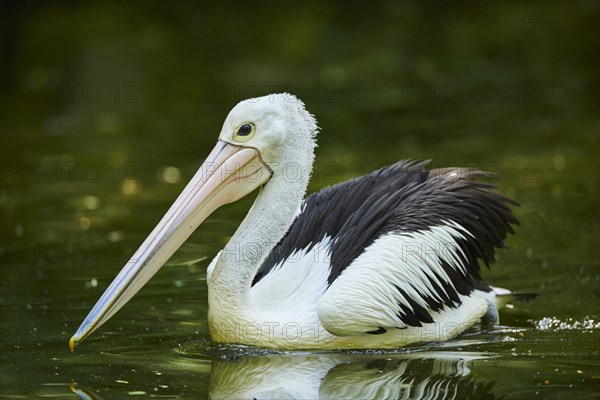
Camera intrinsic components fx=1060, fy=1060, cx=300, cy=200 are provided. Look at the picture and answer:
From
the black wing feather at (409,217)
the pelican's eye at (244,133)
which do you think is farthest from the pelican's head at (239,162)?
the black wing feather at (409,217)

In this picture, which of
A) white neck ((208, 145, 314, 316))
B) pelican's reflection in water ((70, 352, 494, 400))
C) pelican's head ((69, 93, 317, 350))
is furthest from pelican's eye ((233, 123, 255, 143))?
pelican's reflection in water ((70, 352, 494, 400))

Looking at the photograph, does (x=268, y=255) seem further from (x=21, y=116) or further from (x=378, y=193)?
(x=21, y=116)

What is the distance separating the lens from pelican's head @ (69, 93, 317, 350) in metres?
5.73

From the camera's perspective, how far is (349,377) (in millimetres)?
5414

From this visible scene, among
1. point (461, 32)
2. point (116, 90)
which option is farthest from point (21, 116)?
point (461, 32)

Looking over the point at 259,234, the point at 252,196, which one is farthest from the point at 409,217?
Result: the point at 252,196

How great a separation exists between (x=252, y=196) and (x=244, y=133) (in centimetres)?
413

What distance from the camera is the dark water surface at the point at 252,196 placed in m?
5.59

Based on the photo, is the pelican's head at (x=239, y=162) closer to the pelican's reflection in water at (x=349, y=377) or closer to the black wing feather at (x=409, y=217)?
the black wing feather at (x=409, y=217)

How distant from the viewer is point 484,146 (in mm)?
11133

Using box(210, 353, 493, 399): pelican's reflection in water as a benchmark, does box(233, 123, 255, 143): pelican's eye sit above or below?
above

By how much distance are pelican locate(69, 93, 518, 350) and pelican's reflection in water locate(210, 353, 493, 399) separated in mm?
168

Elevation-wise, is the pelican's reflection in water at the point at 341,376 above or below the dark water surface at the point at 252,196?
below

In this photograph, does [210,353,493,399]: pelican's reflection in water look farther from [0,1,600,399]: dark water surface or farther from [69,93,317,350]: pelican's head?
[69,93,317,350]: pelican's head
